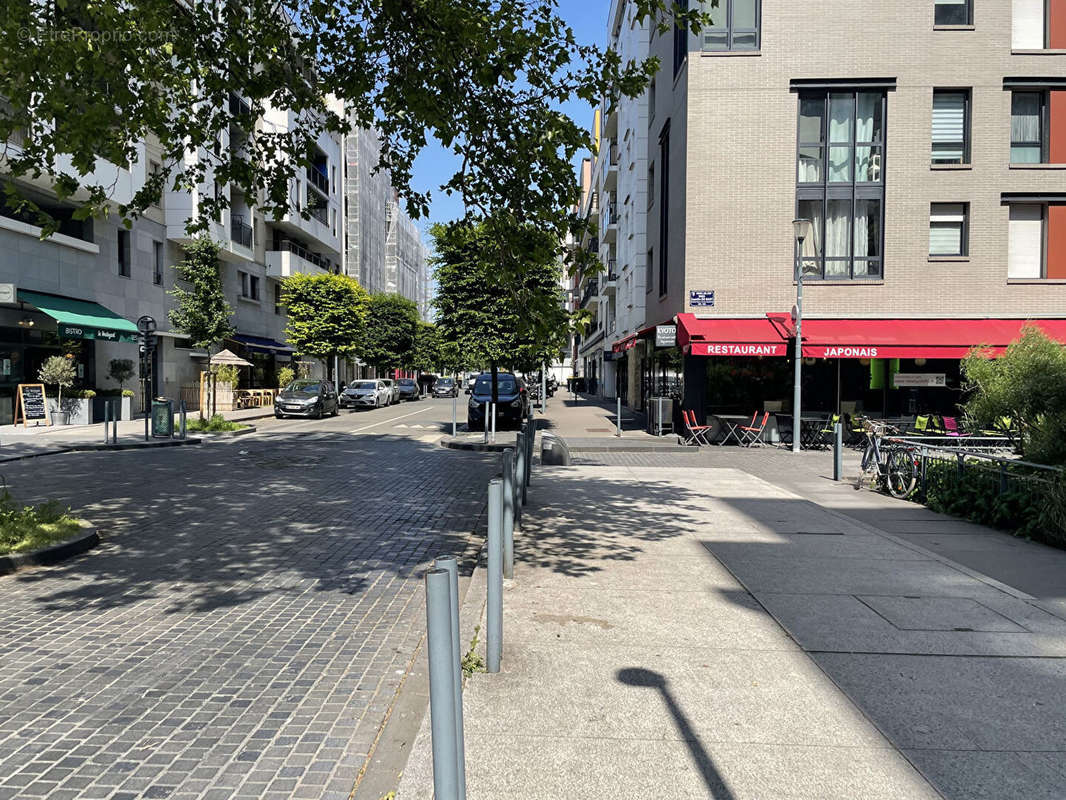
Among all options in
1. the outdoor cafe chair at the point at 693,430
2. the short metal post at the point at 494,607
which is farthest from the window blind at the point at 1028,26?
the short metal post at the point at 494,607

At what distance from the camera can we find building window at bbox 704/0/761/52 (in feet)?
65.1

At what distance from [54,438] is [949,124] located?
25.0 meters

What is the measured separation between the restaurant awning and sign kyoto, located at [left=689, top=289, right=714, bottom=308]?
2427 cm

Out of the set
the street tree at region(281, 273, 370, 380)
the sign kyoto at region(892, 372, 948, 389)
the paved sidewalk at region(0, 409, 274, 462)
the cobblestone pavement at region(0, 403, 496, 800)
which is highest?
the street tree at region(281, 273, 370, 380)

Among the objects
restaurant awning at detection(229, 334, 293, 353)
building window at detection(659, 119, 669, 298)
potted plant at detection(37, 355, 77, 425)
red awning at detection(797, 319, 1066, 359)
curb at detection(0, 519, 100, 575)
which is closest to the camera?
curb at detection(0, 519, 100, 575)

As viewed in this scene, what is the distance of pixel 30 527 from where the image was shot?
7066mm

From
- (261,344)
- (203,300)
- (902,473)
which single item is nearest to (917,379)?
(902,473)

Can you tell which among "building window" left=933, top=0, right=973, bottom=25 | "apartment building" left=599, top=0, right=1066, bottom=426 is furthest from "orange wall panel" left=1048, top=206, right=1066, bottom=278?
"building window" left=933, top=0, right=973, bottom=25

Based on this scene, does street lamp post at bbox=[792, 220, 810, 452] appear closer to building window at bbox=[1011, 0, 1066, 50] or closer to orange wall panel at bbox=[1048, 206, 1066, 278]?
orange wall panel at bbox=[1048, 206, 1066, 278]

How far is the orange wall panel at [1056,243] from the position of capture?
19438 mm

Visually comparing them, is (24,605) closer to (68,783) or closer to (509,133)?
(68,783)

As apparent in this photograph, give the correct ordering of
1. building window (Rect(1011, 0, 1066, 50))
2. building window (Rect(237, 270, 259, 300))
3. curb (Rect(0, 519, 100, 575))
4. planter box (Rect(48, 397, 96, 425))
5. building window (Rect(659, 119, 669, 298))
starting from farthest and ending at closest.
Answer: building window (Rect(237, 270, 259, 300))
building window (Rect(659, 119, 669, 298))
planter box (Rect(48, 397, 96, 425))
building window (Rect(1011, 0, 1066, 50))
curb (Rect(0, 519, 100, 575))

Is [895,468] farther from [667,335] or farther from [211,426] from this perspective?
[211,426]

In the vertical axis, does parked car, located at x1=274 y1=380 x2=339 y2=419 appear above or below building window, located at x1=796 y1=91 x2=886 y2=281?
below
